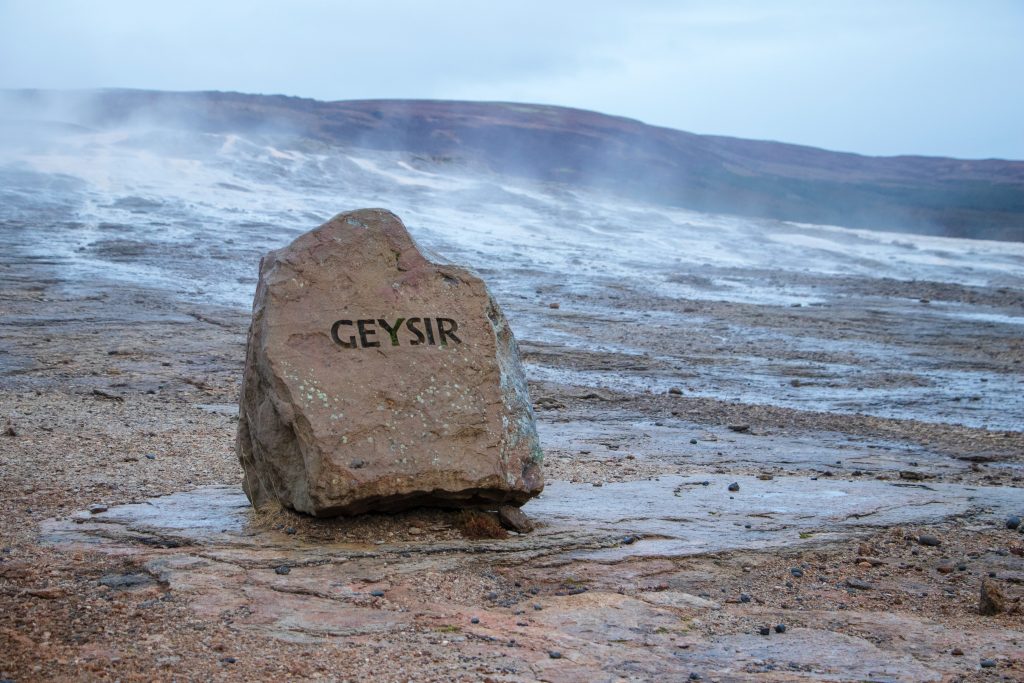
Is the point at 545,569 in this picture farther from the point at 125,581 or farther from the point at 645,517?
the point at 125,581

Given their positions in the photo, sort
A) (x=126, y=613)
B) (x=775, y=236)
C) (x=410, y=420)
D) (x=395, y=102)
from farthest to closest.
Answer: (x=395, y=102) < (x=775, y=236) < (x=410, y=420) < (x=126, y=613)

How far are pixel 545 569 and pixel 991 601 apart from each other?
63.9 inches

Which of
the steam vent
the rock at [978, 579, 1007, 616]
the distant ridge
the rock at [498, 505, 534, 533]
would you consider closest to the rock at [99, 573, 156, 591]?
the steam vent

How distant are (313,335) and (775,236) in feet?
68.8

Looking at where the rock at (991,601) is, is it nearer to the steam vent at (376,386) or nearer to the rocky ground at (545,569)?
the rocky ground at (545,569)

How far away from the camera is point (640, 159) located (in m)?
31.7

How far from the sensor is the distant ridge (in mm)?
28172

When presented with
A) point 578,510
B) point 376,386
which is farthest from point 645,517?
point 376,386

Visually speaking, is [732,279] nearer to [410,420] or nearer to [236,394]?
[236,394]

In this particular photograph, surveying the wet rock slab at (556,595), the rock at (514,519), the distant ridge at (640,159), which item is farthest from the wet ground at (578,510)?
the distant ridge at (640,159)

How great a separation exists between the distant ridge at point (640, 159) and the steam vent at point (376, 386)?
23802mm

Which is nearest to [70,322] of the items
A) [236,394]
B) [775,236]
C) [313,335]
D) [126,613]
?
[236,394]

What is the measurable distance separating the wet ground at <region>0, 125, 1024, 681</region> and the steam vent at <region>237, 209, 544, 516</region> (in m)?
0.23

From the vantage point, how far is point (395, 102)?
3416 cm
